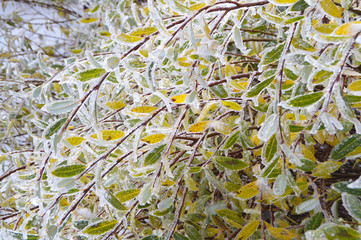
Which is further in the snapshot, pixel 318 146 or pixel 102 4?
pixel 102 4

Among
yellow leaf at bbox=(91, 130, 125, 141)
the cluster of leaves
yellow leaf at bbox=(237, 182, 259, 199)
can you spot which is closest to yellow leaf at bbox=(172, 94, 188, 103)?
the cluster of leaves

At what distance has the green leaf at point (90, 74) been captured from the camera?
518mm

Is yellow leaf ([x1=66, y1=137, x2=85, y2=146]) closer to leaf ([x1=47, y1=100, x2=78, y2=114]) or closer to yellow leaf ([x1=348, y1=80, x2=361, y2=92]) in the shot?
leaf ([x1=47, y1=100, x2=78, y2=114])

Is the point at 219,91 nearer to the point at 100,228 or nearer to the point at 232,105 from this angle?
the point at 232,105

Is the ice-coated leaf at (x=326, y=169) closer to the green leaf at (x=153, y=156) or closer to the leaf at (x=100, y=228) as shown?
the green leaf at (x=153, y=156)

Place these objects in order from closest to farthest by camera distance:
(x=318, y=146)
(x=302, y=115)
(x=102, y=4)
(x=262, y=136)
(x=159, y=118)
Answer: (x=262, y=136) < (x=302, y=115) < (x=159, y=118) < (x=318, y=146) < (x=102, y=4)

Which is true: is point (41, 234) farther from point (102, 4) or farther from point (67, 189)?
point (102, 4)

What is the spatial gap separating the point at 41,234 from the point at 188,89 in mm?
357

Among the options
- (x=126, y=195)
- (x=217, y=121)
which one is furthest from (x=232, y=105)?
(x=126, y=195)

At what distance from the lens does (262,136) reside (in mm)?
453

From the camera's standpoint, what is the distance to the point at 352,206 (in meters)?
0.43

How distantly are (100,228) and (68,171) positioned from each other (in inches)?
4.7

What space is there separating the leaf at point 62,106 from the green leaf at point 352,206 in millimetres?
417

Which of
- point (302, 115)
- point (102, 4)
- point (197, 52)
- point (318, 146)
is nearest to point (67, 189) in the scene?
point (197, 52)
